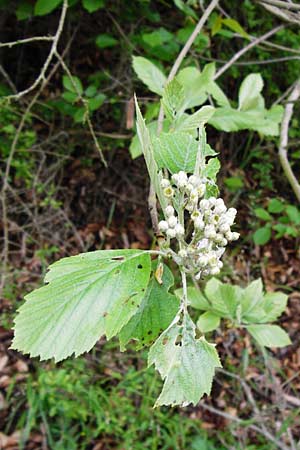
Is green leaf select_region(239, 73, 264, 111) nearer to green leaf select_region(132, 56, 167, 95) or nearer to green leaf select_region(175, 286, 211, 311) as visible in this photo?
green leaf select_region(132, 56, 167, 95)

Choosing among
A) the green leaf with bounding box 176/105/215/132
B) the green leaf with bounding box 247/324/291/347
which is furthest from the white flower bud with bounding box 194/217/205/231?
the green leaf with bounding box 247/324/291/347

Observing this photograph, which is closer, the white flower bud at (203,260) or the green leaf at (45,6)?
the white flower bud at (203,260)

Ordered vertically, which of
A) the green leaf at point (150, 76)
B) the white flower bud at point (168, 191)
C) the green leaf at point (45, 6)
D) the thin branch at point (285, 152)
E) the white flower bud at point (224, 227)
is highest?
the white flower bud at point (168, 191)

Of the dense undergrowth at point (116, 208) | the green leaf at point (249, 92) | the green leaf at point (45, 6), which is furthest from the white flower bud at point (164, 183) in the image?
the green leaf at point (45, 6)

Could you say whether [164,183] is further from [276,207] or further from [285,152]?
[276,207]

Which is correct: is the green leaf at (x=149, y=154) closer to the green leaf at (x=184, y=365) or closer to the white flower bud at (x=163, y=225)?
the white flower bud at (x=163, y=225)

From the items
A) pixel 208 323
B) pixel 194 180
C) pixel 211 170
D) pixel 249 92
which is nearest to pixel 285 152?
pixel 249 92
